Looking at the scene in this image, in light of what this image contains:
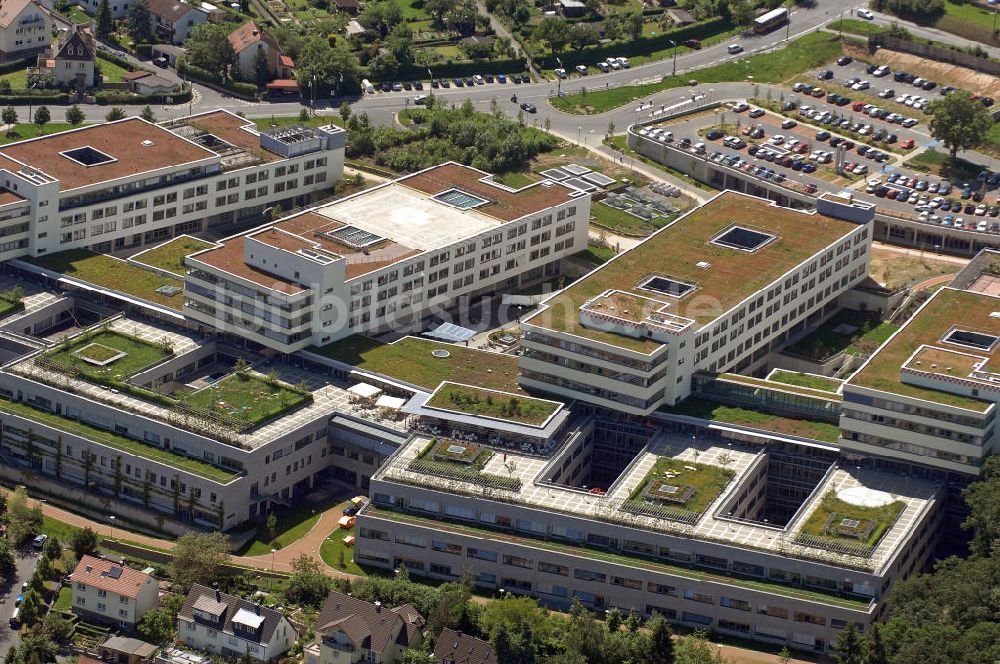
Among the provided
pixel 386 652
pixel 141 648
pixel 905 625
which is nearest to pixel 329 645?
pixel 386 652

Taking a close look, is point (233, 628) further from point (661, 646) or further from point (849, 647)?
point (849, 647)

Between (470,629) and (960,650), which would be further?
(470,629)

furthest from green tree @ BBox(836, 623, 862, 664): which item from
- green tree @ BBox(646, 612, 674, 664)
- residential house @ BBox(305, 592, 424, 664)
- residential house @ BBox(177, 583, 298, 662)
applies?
residential house @ BBox(177, 583, 298, 662)

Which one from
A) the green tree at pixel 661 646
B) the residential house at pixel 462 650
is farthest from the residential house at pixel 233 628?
the green tree at pixel 661 646

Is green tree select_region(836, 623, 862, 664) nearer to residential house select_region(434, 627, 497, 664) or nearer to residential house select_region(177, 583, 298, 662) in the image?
residential house select_region(434, 627, 497, 664)

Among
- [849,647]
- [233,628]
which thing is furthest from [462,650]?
[849,647]

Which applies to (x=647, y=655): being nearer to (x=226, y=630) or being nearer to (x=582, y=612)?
→ (x=582, y=612)

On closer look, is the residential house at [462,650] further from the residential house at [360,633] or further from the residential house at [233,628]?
the residential house at [233,628]
